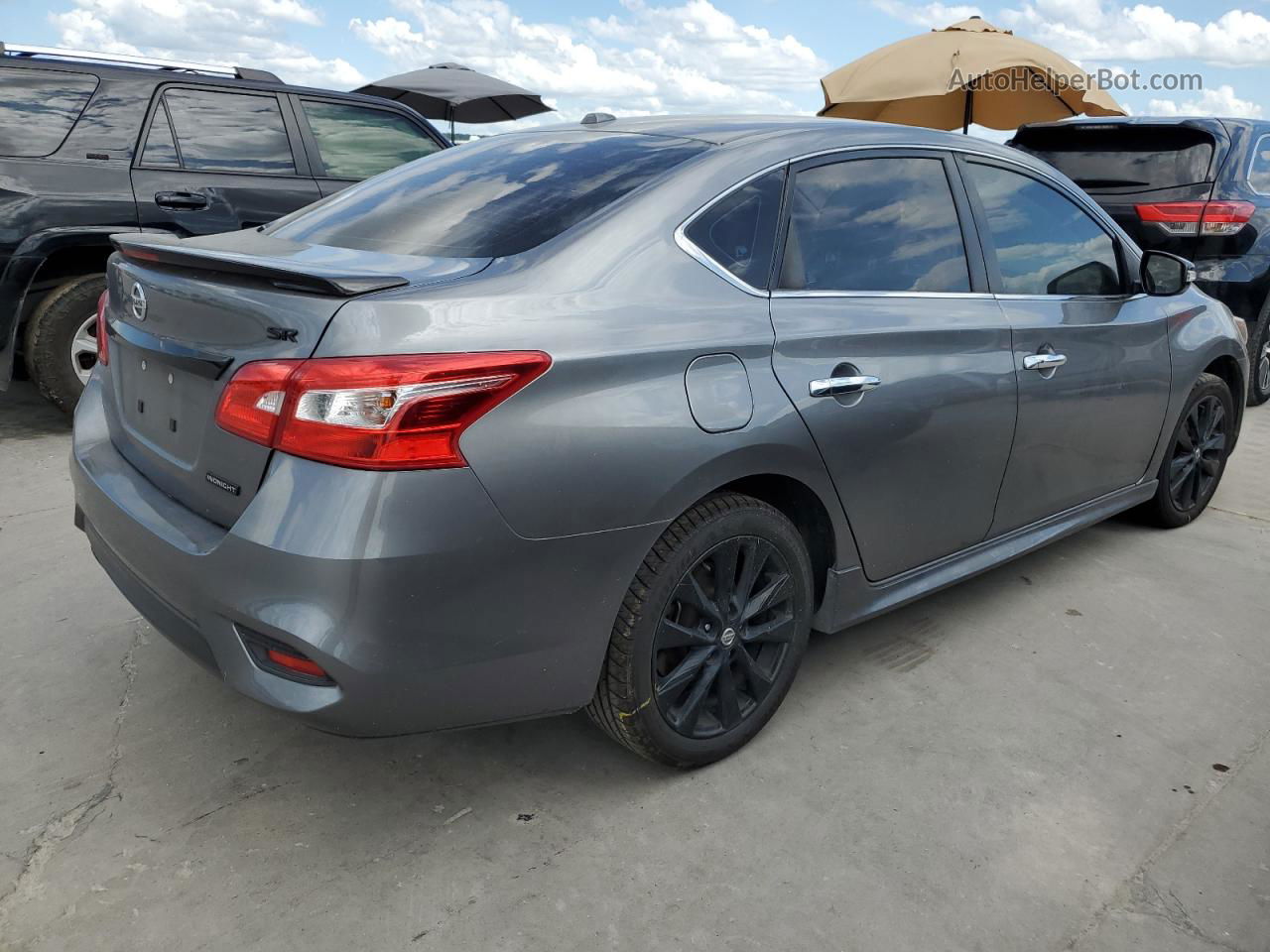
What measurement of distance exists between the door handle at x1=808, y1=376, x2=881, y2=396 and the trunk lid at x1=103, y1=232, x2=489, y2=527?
0.83 m

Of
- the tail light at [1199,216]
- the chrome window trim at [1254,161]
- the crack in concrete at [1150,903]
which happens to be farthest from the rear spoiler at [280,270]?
the chrome window trim at [1254,161]

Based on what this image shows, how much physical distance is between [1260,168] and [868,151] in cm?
484

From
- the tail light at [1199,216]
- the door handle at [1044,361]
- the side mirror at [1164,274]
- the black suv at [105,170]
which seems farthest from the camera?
the tail light at [1199,216]

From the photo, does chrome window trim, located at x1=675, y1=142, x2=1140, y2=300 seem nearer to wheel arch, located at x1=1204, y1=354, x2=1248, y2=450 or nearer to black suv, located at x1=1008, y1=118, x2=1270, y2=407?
wheel arch, located at x1=1204, y1=354, x2=1248, y2=450

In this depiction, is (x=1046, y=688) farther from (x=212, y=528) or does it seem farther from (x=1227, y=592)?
(x=212, y=528)

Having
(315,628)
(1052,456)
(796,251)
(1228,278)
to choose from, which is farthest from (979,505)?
(1228,278)

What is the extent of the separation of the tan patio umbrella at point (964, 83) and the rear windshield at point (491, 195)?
8.35 m

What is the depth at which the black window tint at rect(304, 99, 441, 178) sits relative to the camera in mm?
6020

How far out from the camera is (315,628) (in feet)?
6.32

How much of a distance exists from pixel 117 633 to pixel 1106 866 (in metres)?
2.76

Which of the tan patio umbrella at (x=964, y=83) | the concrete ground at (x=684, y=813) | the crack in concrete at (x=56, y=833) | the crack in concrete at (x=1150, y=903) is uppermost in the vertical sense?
the tan patio umbrella at (x=964, y=83)

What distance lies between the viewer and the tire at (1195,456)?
4141mm

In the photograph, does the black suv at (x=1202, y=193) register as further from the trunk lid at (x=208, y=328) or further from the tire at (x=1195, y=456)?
the trunk lid at (x=208, y=328)

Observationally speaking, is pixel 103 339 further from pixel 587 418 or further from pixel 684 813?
pixel 684 813
